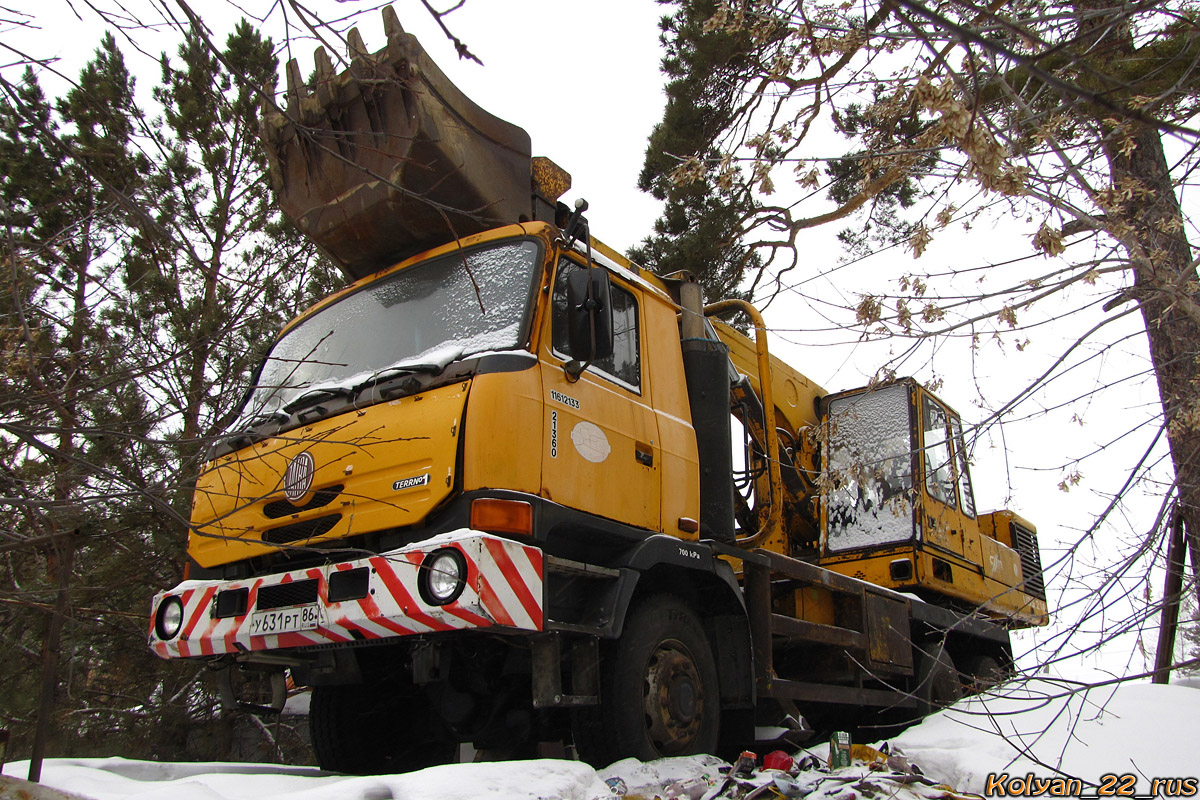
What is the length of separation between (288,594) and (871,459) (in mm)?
4258

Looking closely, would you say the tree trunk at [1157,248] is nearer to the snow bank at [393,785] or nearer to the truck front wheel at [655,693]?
the truck front wheel at [655,693]

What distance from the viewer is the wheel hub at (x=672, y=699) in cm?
419

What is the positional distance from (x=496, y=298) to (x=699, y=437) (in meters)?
1.47

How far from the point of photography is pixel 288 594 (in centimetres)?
397

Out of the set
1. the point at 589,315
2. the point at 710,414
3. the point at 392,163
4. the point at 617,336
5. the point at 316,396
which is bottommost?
the point at 316,396

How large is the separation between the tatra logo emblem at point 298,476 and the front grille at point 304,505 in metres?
0.05

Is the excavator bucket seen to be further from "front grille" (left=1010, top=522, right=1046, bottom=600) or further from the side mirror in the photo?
"front grille" (left=1010, top=522, right=1046, bottom=600)

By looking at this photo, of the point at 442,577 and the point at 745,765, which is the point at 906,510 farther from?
the point at 442,577

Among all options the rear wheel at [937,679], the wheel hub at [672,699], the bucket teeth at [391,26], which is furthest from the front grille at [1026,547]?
the bucket teeth at [391,26]

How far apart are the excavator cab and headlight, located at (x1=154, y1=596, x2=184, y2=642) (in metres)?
4.14

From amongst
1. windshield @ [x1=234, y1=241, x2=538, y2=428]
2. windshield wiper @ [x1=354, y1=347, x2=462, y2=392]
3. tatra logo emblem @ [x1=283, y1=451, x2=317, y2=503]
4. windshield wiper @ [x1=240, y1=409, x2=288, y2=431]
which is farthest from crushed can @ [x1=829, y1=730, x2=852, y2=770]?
windshield wiper @ [x1=240, y1=409, x2=288, y2=431]

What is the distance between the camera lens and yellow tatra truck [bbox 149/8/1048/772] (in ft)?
12.3

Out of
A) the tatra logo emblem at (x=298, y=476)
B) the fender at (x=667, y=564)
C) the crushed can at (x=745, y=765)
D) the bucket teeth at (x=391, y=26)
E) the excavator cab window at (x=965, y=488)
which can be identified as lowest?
the crushed can at (x=745, y=765)

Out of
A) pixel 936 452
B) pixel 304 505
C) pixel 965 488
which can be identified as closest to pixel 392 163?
pixel 304 505
